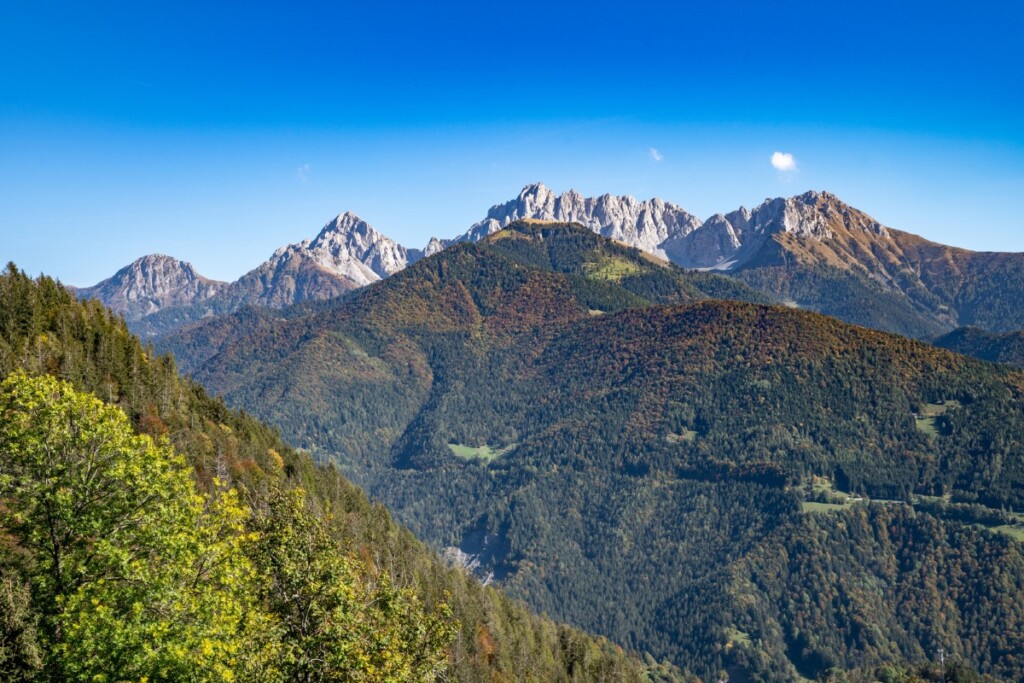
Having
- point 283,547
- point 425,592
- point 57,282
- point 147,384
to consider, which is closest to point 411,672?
point 283,547

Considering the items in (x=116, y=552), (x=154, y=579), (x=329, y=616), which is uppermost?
(x=116, y=552)

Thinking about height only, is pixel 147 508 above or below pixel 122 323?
below

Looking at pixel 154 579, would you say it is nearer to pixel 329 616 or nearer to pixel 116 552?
pixel 116 552

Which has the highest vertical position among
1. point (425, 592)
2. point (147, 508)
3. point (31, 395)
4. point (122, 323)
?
point (122, 323)

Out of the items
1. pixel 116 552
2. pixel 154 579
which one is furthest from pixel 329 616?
pixel 116 552

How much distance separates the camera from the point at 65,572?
110 feet

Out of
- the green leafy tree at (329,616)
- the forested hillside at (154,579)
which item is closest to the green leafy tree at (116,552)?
the forested hillside at (154,579)

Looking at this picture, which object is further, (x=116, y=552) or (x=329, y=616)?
(x=329, y=616)

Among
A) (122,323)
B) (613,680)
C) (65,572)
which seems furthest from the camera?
(613,680)

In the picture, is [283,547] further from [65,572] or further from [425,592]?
[425,592]

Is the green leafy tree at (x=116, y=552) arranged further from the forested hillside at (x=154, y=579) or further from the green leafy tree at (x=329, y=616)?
the green leafy tree at (x=329, y=616)

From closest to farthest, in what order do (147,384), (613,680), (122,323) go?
(147,384)
(122,323)
(613,680)

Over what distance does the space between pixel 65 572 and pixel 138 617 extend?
221 inches

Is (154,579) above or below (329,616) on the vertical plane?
above
